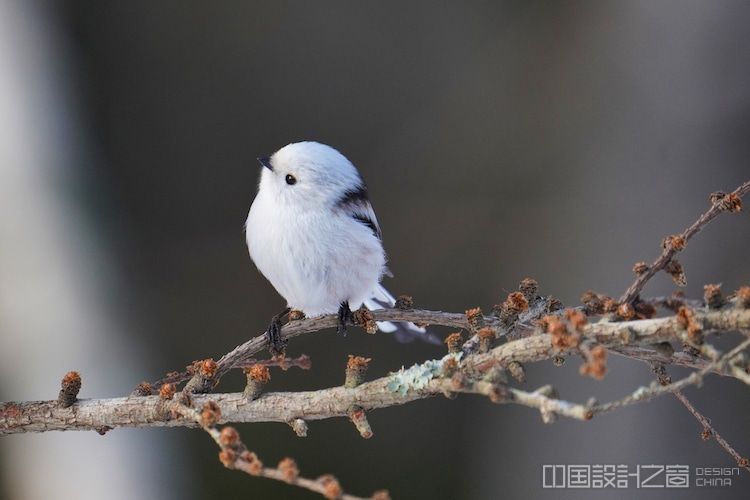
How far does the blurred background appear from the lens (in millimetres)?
1325

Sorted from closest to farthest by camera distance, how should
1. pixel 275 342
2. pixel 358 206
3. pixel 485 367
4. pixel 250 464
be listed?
pixel 250 464, pixel 485 367, pixel 275 342, pixel 358 206

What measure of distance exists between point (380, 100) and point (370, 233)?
621mm

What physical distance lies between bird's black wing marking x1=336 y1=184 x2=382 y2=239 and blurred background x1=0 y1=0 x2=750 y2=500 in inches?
20.4

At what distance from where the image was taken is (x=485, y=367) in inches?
19.6

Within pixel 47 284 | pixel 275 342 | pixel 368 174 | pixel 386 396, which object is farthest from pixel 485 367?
pixel 47 284

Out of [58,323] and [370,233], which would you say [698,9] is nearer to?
[370,233]

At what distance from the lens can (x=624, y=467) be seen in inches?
45.5

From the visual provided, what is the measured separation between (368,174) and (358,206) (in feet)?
1.87

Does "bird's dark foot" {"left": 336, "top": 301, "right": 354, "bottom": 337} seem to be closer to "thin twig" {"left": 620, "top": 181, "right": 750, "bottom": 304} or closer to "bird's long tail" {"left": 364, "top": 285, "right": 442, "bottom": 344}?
"bird's long tail" {"left": 364, "top": 285, "right": 442, "bottom": 344}

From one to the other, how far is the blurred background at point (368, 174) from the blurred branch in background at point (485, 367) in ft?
2.31

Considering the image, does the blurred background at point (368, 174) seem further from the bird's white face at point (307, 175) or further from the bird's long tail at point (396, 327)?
the bird's white face at point (307, 175)

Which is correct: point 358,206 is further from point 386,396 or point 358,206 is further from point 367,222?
point 386,396

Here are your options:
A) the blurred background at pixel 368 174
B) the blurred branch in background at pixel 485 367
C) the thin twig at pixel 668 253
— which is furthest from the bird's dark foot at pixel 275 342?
the blurred background at pixel 368 174

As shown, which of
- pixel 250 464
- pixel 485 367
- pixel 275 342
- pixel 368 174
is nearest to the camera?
pixel 250 464
